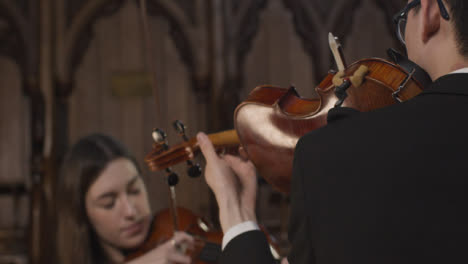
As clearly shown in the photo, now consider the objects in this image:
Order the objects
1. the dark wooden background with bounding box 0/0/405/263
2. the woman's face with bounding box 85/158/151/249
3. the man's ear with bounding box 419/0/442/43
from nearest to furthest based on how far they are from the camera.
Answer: the man's ear with bounding box 419/0/442/43 < the woman's face with bounding box 85/158/151/249 < the dark wooden background with bounding box 0/0/405/263

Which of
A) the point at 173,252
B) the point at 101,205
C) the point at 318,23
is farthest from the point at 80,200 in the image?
the point at 318,23

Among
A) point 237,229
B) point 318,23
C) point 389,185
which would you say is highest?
point 318,23

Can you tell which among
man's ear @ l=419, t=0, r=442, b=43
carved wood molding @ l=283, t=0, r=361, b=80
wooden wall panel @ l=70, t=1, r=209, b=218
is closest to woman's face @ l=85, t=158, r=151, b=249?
man's ear @ l=419, t=0, r=442, b=43

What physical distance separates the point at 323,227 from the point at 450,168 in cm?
17

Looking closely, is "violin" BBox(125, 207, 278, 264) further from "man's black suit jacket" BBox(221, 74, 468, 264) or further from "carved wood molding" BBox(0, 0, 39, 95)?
"carved wood molding" BBox(0, 0, 39, 95)

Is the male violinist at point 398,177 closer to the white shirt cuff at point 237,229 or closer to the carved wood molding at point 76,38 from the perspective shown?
the white shirt cuff at point 237,229

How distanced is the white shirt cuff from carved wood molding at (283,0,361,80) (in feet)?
7.13

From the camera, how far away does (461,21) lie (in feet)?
2.05

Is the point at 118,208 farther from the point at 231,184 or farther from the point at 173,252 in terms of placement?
the point at 231,184

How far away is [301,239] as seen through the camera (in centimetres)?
61

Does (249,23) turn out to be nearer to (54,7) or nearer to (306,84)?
(306,84)

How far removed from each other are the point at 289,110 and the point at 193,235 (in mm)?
569

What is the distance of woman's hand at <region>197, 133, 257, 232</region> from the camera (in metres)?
0.85

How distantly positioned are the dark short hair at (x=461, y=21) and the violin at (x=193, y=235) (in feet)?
2.52
